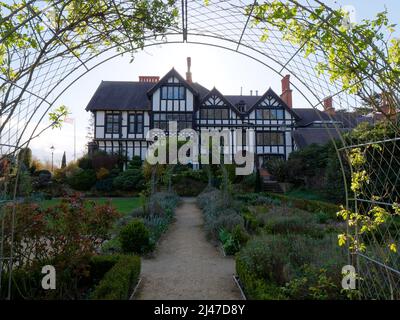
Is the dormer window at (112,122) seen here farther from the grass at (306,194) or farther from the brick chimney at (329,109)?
the brick chimney at (329,109)

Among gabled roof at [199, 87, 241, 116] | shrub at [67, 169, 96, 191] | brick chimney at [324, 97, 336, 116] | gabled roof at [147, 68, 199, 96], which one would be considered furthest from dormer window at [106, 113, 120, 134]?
brick chimney at [324, 97, 336, 116]

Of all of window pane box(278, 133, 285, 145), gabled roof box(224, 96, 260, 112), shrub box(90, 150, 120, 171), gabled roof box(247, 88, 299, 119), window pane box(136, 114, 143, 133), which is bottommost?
shrub box(90, 150, 120, 171)

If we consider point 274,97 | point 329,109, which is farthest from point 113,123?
point 329,109

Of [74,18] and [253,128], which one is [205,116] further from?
[74,18]

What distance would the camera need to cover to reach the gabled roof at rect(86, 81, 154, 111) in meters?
23.5

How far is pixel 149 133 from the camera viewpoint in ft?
75.4

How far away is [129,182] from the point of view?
19.9 metres

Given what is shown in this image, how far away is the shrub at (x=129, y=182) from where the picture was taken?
1988cm

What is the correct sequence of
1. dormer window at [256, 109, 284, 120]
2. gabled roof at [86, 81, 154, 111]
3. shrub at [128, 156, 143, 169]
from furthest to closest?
1. dormer window at [256, 109, 284, 120]
2. gabled roof at [86, 81, 154, 111]
3. shrub at [128, 156, 143, 169]

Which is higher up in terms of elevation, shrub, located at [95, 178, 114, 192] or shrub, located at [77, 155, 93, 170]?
shrub, located at [77, 155, 93, 170]

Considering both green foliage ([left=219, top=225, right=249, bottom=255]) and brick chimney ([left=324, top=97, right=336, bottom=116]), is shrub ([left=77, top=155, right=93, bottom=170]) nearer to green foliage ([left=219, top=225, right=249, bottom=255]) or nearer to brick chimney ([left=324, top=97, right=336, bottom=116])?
green foliage ([left=219, top=225, right=249, bottom=255])

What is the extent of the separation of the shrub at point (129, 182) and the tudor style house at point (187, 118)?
347 cm

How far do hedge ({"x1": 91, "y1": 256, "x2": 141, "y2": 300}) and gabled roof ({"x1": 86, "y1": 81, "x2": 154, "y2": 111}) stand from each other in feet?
64.7
